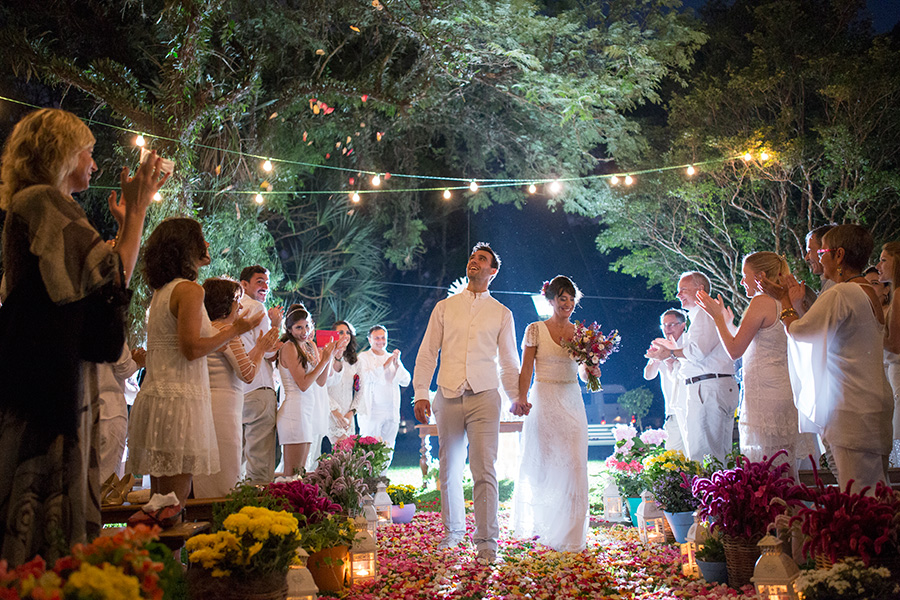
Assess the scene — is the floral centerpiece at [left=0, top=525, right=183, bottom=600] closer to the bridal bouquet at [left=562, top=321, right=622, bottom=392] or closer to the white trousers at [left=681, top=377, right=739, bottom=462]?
the bridal bouquet at [left=562, top=321, right=622, bottom=392]

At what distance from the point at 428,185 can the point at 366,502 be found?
1112 centimetres

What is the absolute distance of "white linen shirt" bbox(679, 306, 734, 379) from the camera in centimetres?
496

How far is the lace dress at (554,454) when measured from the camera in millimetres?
4961

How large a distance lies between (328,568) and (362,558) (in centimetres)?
27

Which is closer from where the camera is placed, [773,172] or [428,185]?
[773,172]

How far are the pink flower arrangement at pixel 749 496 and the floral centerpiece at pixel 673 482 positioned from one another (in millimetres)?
883

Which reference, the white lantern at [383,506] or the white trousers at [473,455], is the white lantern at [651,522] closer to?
the white trousers at [473,455]

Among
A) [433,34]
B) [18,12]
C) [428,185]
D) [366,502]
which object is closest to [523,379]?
[366,502]

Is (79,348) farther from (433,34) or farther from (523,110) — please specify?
(523,110)

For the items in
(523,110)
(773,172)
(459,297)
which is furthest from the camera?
(523,110)

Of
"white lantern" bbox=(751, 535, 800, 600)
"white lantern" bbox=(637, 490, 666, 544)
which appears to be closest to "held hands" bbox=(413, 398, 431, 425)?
"white lantern" bbox=(637, 490, 666, 544)

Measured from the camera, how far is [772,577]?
2.77 metres

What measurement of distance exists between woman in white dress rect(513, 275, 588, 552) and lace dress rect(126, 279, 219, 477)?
246 centimetres

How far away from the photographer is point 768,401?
4.16 meters
